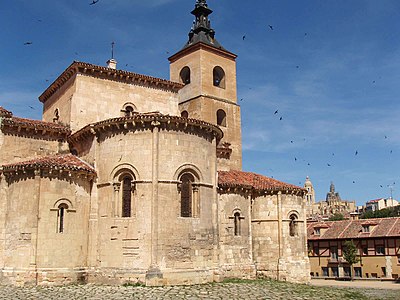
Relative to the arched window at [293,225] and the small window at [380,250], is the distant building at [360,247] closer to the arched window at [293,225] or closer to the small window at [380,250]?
the small window at [380,250]

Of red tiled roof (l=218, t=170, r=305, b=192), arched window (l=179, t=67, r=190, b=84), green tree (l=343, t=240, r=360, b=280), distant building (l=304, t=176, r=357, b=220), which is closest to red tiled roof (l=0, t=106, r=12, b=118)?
red tiled roof (l=218, t=170, r=305, b=192)

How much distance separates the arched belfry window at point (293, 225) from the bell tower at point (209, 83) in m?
7.28

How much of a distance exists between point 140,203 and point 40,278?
4.65 m

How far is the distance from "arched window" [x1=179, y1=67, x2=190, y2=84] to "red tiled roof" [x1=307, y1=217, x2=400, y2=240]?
21756mm

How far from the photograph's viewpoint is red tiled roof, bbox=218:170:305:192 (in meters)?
21.5

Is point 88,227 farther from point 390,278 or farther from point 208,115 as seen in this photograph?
point 390,278

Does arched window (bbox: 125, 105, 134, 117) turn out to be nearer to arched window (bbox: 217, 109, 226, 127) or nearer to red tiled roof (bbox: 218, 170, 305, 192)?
red tiled roof (bbox: 218, 170, 305, 192)

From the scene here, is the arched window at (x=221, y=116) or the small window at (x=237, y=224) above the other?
the arched window at (x=221, y=116)

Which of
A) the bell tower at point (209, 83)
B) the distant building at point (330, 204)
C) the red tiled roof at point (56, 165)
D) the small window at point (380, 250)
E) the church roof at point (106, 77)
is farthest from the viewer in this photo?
the distant building at point (330, 204)

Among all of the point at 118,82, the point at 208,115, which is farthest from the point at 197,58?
the point at 118,82

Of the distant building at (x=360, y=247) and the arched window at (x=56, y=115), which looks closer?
the arched window at (x=56, y=115)

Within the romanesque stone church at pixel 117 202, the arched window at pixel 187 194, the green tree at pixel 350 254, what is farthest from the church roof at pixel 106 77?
the green tree at pixel 350 254

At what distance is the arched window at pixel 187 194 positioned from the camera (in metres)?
18.1

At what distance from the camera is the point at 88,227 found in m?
18.2
